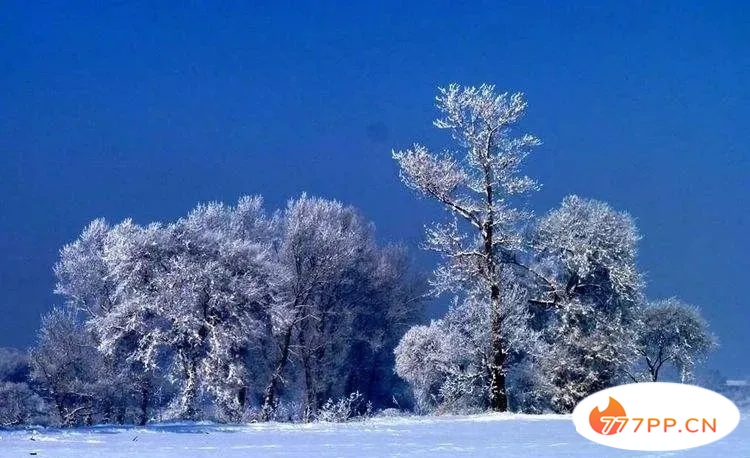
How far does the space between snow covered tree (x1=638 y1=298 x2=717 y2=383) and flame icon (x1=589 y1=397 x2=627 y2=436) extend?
20.9 m

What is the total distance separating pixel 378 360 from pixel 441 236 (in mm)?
23070

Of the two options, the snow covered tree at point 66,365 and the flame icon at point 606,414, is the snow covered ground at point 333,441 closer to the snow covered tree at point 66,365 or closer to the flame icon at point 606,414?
the flame icon at point 606,414

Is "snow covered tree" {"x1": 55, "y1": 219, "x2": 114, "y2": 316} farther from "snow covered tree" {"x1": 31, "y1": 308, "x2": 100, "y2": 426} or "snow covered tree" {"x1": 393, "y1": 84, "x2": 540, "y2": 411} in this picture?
"snow covered tree" {"x1": 393, "y1": 84, "x2": 540, "y2": 411}

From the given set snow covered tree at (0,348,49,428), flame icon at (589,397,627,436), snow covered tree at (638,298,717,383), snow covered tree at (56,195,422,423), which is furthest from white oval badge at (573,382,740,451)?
snow covered tree at (0,348,49,428)

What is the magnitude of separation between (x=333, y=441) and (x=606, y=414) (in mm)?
5087

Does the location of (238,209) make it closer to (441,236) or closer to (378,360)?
(378,360)

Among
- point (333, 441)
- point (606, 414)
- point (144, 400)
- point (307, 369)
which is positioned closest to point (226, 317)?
point (144, 400)

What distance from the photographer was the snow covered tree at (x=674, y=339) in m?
34.5

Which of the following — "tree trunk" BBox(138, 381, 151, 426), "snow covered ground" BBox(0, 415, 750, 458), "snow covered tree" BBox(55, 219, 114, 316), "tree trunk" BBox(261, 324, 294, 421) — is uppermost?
"snow covered tree" BBox(55, 219, 114, 316)

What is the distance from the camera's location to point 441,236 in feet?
82.9

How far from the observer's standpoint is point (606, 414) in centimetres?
1417

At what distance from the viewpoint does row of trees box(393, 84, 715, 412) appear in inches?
987

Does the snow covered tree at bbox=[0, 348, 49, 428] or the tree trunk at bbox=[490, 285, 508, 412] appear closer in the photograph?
the tree trunk at bbox=[490, 285, 508, 412]

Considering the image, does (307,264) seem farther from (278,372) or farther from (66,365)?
(66,365)
